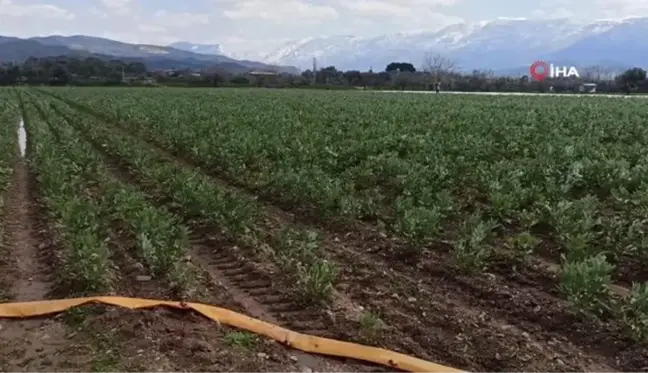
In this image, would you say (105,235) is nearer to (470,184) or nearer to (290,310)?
(290,310)

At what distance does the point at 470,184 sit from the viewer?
10.3 meters

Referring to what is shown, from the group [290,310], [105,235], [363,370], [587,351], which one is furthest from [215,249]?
[587,351]

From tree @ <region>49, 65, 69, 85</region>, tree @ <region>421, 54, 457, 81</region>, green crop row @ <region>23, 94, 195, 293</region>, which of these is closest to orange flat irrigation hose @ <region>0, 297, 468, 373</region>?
green crop row @ <region>23, 94, 195, 293</region>

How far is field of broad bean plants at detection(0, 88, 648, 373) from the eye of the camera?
486 cm

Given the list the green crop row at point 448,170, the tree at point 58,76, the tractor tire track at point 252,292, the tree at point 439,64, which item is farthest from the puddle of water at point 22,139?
the tree at point 439,64

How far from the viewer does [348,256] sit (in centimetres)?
716

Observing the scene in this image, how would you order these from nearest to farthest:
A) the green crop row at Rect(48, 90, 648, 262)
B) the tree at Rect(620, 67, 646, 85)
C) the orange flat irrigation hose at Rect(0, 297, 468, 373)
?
1. the orange flat irrigation hose at Rect(0, 297, 468, 373)
2. the green crop row at Rect(48, 90, 648, 262)
3. the tree at Rect(620, 67, 646, 85)

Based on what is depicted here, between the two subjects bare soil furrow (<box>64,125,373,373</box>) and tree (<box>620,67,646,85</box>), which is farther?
tree (<box>620,67,646,85</box>)

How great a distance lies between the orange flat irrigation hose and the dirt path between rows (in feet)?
0.44

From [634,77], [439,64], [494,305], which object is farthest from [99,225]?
[439,64]

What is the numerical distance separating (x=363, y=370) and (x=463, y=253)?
2.10m

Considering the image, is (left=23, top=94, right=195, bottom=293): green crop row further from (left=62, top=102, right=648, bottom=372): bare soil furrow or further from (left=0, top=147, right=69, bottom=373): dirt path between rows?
(left=62, top=102, right=648, bottom=372): bare soil furrow

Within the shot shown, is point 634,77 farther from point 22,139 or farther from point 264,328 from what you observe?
point 264,328

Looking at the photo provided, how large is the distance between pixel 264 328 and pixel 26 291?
2.52 metres
